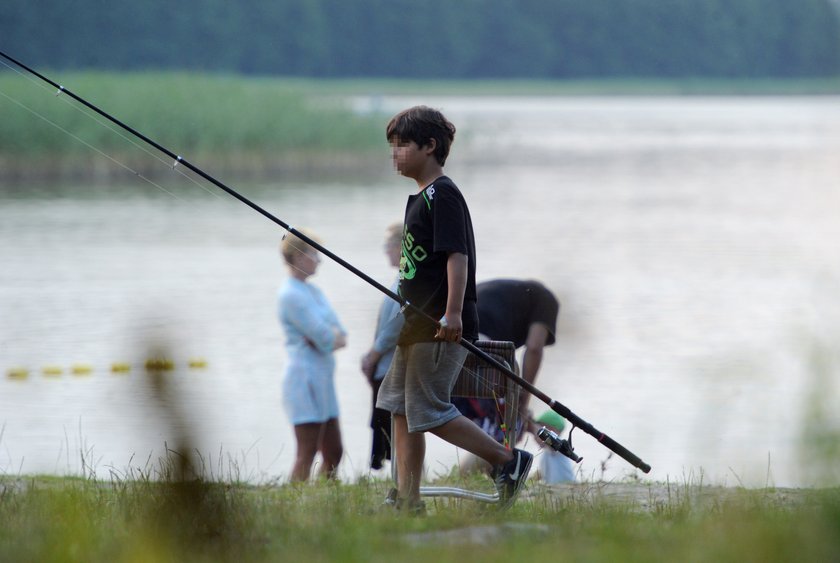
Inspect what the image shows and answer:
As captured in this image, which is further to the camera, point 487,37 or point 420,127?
point 487,37

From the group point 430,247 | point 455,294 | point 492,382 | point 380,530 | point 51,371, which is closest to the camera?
point 380,530

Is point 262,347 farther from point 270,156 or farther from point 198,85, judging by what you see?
point 198,85

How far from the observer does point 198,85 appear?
33.5m

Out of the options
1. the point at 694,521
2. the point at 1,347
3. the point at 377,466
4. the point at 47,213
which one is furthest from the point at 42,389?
the point at 47,213

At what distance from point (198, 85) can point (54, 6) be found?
27311 millimetres

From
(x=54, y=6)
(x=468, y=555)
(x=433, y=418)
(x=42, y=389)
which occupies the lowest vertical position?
(x=468, y=555)

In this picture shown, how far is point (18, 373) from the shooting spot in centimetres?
1095

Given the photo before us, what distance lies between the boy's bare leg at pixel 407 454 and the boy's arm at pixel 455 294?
39cm

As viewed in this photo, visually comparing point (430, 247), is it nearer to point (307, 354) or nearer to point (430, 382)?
point (430, 382)

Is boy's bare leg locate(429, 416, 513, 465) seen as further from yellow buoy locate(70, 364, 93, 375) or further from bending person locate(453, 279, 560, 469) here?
yellow buoy locate(70, 364, 93, 375)

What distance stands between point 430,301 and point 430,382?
0.81ft

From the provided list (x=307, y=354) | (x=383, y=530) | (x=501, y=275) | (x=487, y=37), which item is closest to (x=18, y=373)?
(x=307, y=354)

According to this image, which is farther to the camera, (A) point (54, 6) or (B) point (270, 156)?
(A) point (54, 6)

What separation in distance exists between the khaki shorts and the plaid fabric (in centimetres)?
33
